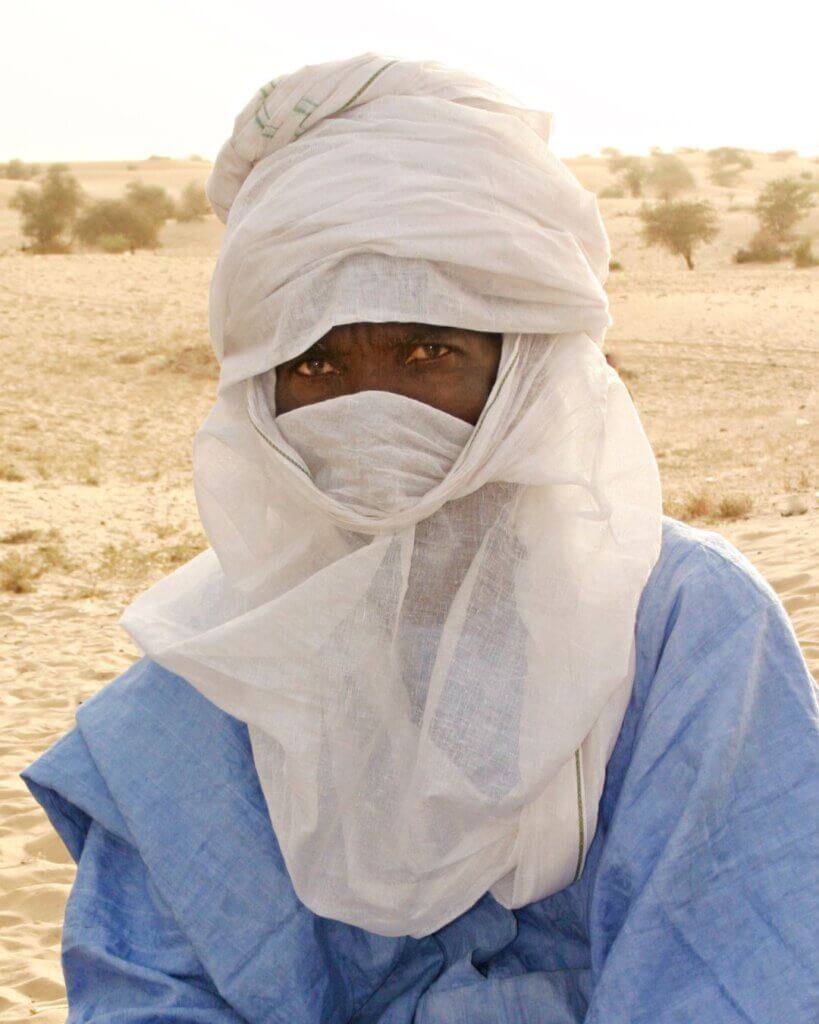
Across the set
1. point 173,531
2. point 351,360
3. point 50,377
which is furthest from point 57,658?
point 50,377

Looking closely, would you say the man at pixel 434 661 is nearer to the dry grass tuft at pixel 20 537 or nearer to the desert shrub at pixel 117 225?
the dry grass tuft at pixel 20 537

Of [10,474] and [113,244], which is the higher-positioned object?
[113,244]

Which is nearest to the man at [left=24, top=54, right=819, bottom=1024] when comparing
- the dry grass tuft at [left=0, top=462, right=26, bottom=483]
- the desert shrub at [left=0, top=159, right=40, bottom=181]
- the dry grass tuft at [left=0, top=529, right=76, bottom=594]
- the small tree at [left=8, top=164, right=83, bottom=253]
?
the dry grass tuft at [left=0, top=529, right=76, bottom=594]

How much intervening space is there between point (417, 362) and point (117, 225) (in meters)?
29.7

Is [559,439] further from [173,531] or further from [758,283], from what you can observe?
[758,283]

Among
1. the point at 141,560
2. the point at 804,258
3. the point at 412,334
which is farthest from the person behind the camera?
the point at 804,258

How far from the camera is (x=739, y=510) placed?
26.9 feet

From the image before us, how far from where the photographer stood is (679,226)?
2602 centimetres

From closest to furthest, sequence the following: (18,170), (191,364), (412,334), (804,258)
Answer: (412,334), (191,364), (804,258), (18,170)

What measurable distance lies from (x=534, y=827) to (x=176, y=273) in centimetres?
1922

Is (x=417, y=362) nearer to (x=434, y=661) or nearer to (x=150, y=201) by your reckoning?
(x=434, y=661)

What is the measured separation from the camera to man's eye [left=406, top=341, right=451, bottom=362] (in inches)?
70.9

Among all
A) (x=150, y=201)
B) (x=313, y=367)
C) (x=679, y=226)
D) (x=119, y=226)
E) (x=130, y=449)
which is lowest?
(x=130, y=449)

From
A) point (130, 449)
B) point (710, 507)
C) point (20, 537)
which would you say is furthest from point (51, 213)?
point (710, 507)
